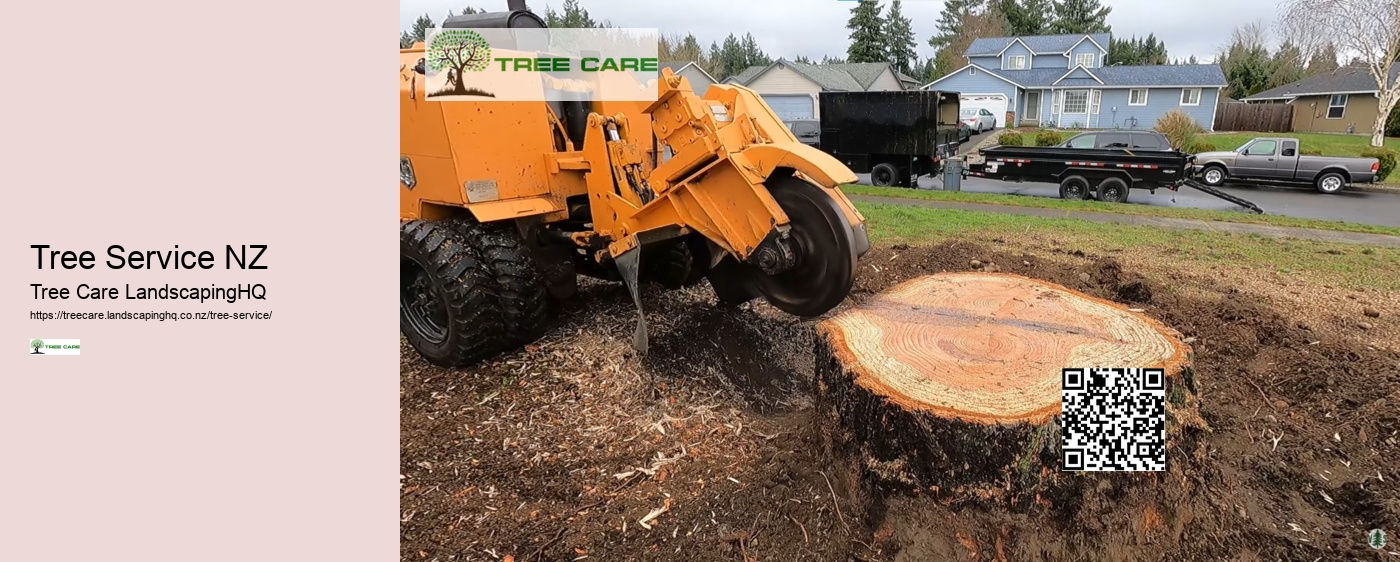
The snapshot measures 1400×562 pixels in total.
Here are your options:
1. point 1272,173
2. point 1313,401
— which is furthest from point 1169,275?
point 1272,173

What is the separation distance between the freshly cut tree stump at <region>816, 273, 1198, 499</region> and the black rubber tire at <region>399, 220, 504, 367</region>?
7.13 ft

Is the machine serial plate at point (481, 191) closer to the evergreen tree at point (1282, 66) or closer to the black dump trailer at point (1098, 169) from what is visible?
the black dump trailer at point (1098, 169)

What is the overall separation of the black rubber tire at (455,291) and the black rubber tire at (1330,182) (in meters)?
19.6

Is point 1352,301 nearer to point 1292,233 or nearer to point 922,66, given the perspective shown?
point 1292,233

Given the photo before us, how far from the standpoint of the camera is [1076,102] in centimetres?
3900

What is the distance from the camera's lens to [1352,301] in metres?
6.02

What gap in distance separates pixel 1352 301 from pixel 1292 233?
4.66 metres

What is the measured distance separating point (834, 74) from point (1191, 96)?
18.4 m

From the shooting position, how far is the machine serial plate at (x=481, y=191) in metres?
4.23

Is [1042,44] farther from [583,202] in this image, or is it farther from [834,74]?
[583,202]

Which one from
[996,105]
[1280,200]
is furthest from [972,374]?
[996,105]

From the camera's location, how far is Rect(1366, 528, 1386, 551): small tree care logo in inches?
113

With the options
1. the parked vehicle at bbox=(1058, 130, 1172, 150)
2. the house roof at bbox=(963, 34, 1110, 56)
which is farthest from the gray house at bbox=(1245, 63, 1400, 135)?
the parked vehicle at bbox=(1058, 130, 1172, 150)

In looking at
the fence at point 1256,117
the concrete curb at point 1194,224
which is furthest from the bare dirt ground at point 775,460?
the fence at point 1256,117
